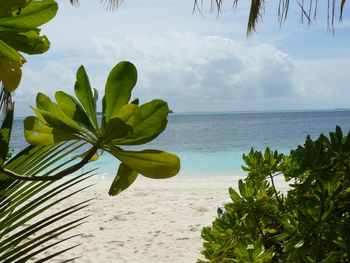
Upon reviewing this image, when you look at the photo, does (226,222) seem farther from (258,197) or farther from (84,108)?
(84,108)

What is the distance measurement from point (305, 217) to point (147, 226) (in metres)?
4.18

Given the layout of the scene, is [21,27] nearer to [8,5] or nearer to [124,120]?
[8,5]

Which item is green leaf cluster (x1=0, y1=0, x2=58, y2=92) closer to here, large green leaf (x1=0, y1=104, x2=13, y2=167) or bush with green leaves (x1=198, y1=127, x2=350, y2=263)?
large green leaf (x1=0, y1=104, x2=13, y2=167)

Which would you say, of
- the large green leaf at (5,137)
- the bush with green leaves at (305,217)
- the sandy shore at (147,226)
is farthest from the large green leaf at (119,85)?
the sandy shore at (147,226)

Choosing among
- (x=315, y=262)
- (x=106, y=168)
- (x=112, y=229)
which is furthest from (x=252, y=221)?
(x=106, y=168)

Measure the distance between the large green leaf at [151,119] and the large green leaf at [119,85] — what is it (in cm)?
3

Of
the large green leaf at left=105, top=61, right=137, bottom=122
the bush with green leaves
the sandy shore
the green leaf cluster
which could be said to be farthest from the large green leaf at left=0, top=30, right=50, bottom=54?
the sandy shore

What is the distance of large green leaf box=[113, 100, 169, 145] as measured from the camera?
14.1 inches

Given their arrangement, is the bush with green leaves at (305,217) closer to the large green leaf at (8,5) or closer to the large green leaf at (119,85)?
the large green leaf at (119,85)

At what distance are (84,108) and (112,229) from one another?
4.47 meters

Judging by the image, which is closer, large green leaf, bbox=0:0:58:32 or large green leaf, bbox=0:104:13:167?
large green leaf, bbox=0:0:58:32

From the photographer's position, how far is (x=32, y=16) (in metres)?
0.36

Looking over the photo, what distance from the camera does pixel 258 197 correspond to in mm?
1071

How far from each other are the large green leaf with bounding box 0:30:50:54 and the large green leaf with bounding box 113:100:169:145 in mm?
153
